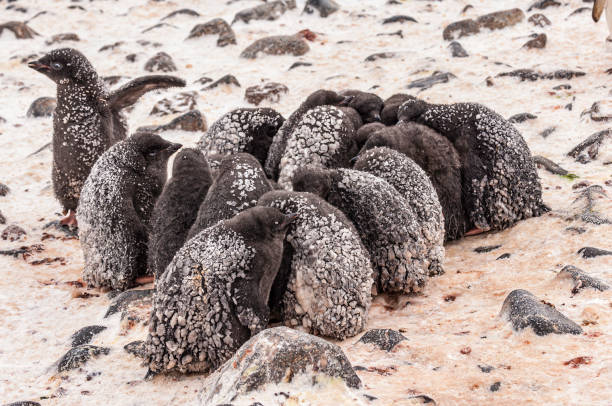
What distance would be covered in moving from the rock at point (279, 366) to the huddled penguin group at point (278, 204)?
1.61 ft

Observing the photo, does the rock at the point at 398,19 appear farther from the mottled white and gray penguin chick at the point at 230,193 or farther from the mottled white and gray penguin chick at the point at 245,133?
the mottled white and gray penguin chick at the point at 230,193

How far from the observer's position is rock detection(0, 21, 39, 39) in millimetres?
13428

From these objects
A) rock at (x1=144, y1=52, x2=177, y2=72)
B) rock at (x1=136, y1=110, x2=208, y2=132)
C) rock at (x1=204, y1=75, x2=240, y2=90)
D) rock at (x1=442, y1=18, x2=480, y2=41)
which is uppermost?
rock at (x1=442, y1=18, x2=480, y2=41)

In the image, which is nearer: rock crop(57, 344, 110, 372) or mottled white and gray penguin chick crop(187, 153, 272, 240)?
rock crop(57, 344, 110, 372)

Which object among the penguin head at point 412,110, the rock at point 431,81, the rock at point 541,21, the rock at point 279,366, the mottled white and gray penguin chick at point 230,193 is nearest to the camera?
the rock at point 279,366

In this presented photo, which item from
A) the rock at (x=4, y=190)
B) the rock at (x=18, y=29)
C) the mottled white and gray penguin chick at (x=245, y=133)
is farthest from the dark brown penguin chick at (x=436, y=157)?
the rock at (x=18, y=29)

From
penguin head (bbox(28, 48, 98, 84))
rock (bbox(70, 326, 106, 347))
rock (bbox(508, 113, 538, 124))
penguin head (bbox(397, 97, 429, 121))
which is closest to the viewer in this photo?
rock (bbox(70, 326, 106, 347))

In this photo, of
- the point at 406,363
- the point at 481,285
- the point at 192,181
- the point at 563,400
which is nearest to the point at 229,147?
the point at 192,181

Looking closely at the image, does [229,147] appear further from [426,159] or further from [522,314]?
[522,314]

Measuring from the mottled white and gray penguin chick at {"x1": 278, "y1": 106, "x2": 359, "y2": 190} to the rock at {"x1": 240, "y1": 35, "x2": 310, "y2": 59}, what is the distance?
629cm

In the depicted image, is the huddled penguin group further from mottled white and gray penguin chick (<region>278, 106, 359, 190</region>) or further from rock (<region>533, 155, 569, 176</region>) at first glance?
rock (<region>533, 155, 569, 176</region>)

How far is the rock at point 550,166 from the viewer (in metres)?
6.73

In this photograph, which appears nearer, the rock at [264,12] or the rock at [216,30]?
the rock at [216,30]

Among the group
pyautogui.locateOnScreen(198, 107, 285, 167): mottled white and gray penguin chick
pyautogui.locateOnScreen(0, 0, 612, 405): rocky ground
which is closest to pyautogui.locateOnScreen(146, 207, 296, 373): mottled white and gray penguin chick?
pyautogui.locateOnScreen(0, 0, 612, 405): rocky ground
